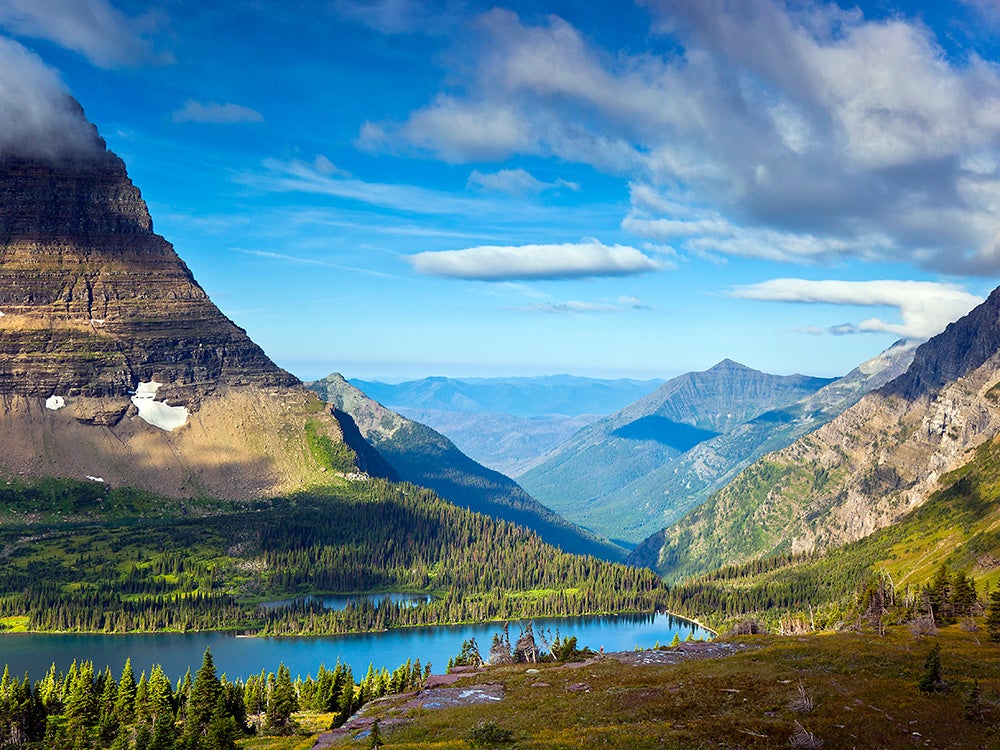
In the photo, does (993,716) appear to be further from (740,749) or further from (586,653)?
(586,653)

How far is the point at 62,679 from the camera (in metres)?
184

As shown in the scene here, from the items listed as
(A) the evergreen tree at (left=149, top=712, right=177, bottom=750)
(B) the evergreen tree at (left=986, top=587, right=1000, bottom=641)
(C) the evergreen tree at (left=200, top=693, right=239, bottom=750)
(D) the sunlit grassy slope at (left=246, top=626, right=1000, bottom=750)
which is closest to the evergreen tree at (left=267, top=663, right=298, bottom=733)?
(D) the sunlit grassy slope at (left=246, top=626, right=1000, bottom=750)

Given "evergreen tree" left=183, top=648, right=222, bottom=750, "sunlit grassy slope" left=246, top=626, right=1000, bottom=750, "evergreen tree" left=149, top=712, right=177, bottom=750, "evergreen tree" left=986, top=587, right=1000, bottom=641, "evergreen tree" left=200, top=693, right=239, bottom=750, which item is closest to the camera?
"sunlit grassy slope" left=246, top=626, right=1000, bottom=750

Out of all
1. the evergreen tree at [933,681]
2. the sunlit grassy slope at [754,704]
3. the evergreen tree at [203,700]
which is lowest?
the evergreen tree at [203,700]

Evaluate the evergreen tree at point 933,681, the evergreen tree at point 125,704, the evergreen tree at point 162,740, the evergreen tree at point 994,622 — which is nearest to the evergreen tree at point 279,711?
the evergreen tree at point 162,740

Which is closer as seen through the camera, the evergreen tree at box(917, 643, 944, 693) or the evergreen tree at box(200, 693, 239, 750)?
the evergreen tree at box(917, 643, 944, 693)

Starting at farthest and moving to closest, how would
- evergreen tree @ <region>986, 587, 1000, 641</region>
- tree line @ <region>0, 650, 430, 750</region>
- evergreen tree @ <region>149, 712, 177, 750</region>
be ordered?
tree line @ <region>0, 650, 430, 750</region> < evergreen tree @ <region>986, 587, 1000, 641</region> < evergreen tree @ <region>149, 712, 177, 750</region>

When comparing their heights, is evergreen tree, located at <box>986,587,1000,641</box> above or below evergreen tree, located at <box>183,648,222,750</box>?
above

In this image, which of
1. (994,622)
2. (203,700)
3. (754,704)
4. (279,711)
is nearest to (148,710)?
(203,700)

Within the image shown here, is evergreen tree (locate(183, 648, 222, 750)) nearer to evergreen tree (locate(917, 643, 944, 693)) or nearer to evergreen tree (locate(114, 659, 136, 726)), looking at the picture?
evergreen tree (locate(114, 659, 136, 726))

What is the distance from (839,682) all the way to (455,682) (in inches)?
2277

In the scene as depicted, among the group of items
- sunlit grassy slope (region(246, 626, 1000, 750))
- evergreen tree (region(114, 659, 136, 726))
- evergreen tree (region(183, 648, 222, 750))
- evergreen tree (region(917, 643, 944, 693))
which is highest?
evergreen tree (region(917, 643, 944, 693))

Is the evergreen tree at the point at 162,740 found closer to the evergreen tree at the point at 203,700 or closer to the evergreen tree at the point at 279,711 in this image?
the evergreen tree at the point at 203,700

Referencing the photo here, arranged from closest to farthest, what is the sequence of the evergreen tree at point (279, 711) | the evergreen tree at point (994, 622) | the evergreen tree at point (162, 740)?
1. the evergreen tree at point (162, 740)
2. the evergreen tree at point (994, 622)
3. the evergreen tree at point (279, 711)
